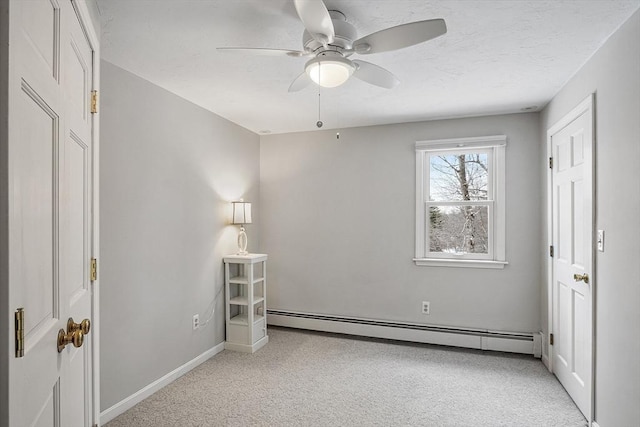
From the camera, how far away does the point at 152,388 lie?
9.66 feet

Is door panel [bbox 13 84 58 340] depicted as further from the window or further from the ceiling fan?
the window

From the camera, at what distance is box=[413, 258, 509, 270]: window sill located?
3.87 meters

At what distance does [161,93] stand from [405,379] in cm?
311

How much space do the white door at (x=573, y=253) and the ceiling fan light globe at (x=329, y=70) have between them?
166 cm

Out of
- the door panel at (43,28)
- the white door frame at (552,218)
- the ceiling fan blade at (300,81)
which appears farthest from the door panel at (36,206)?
the white door frame at (552,218)

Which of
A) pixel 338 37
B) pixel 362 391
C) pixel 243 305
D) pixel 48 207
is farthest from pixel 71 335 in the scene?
pixel 243 305

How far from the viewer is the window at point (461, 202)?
390 centimetres

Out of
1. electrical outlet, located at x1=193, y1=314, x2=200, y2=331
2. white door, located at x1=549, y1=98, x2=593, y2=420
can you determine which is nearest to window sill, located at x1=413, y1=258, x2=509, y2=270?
white door, located at x1=549, y1=98, x2=593, y2=420

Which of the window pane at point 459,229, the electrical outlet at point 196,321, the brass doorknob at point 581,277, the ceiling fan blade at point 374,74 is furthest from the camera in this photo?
the window pane at point 459,229

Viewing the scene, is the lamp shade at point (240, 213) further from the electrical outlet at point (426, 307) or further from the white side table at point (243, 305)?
the electrical outlet at point (426, 307)

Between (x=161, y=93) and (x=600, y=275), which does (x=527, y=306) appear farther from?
(x=161, y=93)

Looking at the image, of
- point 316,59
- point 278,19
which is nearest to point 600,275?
point 316,59

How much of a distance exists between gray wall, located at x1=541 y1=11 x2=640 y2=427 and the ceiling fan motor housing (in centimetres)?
142

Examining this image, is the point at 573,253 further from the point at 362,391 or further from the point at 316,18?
the point at 316,18
